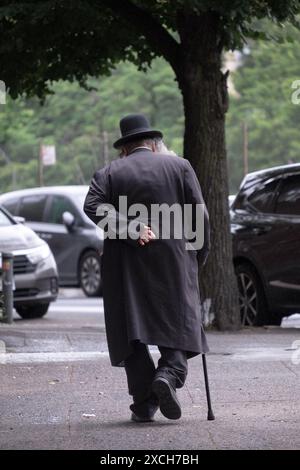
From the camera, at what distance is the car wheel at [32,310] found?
51.9ft

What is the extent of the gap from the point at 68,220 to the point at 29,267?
500 centimetres

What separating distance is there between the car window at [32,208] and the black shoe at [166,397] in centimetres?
1391

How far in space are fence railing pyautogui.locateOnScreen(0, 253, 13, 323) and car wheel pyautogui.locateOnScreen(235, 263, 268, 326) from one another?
247cm

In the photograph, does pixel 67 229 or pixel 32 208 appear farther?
pixel 32 208

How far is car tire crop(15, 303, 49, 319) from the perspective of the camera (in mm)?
15820

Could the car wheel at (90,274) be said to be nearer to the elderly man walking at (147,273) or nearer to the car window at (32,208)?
A: the car window at (32,208)

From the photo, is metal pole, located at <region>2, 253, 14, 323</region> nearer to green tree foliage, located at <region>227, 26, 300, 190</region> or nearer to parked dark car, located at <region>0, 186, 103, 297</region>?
parked dark car, located at <region>0, 186, 103, 297</region>

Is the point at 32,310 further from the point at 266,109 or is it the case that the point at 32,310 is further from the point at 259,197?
the point at 266,109

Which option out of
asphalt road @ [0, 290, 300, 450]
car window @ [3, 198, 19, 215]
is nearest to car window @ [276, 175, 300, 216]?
asphalt road @ [0, 290, 300, 450]

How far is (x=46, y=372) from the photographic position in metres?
9.78

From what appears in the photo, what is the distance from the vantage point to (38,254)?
15406mm

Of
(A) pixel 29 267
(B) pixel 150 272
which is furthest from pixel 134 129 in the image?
(A) pixel 29 267

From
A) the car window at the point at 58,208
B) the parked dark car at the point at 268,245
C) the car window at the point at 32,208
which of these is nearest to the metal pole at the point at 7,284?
the parked dark car at the point at 268,245
